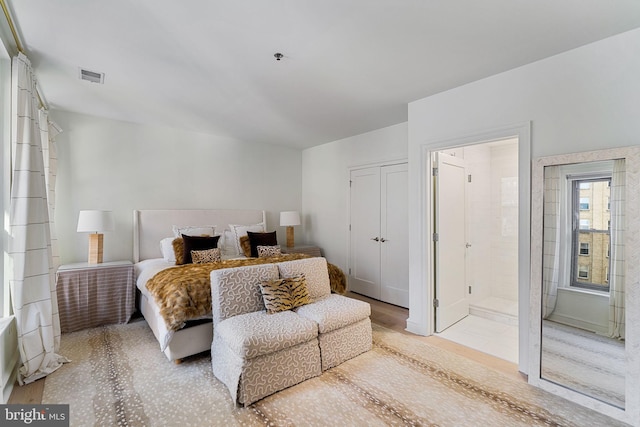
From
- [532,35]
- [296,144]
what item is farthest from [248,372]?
[296,144]

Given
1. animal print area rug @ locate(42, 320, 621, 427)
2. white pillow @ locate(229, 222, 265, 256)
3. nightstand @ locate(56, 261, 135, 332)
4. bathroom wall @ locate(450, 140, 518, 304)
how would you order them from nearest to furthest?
animal print area rug @ locate(42, 320, 621, 427), nightstand @ locate(56, 261, 135, 332), bathroom wall @ locate(450, 140, 518, 304), white pillow @ locate(229, 222, 265, 256)

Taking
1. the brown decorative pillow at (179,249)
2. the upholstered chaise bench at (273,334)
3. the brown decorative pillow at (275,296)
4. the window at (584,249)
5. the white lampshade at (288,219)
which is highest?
the white lampshade at (288,219)

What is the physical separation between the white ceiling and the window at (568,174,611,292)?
1.06m

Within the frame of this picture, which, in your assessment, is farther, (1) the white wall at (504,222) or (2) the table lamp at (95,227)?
(1) the white wall at (504,222)

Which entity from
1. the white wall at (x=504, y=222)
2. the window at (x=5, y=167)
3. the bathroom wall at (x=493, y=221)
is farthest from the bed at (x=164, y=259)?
the white wall at (x=504, y=222)

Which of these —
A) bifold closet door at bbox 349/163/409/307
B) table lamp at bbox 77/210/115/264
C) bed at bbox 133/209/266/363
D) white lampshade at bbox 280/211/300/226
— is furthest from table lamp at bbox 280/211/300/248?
table lamp at bbox 77/210/115/264

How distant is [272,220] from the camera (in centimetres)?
553

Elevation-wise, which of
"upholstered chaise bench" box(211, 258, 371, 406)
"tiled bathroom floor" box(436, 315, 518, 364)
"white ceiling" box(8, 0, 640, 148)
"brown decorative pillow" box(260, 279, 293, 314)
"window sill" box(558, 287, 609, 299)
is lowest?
"tiled bathroom floor" box(436, 315, 518, 364)

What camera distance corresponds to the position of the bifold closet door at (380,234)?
13.8 feet

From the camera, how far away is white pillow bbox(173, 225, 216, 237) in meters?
4.14

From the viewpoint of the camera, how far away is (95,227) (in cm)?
349

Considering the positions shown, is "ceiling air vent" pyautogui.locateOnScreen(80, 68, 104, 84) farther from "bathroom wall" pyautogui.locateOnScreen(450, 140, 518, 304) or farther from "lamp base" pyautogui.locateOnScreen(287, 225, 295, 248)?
"bathroom wall" pyautogui.locateOnScreen(450, 140, 518, 304)

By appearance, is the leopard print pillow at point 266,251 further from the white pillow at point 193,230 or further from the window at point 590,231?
the window at point 590,231

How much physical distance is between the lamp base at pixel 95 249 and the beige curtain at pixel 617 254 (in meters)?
5.05
